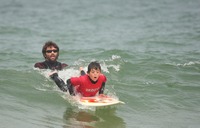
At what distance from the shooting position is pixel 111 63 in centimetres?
1262

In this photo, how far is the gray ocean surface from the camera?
795cm

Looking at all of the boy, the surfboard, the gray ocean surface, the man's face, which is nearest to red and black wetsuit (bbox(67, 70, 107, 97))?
the boy

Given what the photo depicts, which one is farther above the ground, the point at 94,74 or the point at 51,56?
the point at 51,56

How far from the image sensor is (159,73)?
1148 centimetres

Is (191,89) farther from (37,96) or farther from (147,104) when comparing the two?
(37,96)

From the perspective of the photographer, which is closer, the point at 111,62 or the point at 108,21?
the point at 111,62

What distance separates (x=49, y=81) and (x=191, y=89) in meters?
3.72

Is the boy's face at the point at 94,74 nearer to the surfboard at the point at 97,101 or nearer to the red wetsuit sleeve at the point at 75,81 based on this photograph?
the red wetsuit sleeve at the point at 75,81

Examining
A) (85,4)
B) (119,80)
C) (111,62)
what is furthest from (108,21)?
(119,80)

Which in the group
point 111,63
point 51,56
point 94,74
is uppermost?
point 51,56

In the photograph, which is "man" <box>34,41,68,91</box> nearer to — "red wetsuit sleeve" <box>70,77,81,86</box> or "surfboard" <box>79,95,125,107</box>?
"red wetsuit sleeve" <box>70,77,81,86</box>

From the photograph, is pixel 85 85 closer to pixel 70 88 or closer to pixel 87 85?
pixel 87 85

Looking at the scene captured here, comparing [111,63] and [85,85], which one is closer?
[85,85]

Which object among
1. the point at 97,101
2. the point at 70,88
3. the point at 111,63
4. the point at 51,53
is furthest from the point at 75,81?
the point at 111,63
